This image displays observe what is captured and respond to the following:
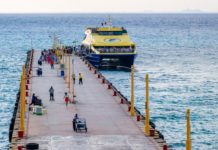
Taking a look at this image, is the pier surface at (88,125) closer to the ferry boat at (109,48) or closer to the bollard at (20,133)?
the bollard at (20,133)

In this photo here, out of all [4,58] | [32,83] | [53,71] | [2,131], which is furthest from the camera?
[4,58]

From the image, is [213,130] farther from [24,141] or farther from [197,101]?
[24,141]

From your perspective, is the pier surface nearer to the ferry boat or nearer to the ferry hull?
the ferry hull

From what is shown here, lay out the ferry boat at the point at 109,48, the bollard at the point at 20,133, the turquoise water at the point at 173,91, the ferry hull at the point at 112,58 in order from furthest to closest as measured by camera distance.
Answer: the ferry boat at the point at 109,48, the ferry hull at the point at 112,58, the turquoise water at the point at 173,91, the bollard at the point at 20,133

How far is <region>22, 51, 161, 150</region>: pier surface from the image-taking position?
3841 centimetres

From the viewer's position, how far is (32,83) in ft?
223

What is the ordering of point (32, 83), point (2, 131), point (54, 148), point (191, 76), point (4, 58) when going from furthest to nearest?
point (4, 58)
point (191, 76)
point (32, 83)
point (2, 131)
point (54, 148)

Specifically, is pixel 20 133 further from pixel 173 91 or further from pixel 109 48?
pixel 109 48

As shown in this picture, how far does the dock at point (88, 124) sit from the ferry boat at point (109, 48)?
103ft

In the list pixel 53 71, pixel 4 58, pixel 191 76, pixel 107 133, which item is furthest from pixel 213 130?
pixel 4 58

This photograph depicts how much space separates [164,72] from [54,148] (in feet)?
199

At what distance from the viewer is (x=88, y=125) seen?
1740 inches

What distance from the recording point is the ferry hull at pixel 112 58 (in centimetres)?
9512

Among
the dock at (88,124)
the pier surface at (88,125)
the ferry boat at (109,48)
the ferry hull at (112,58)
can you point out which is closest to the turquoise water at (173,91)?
the ferry hull at (112,58)
